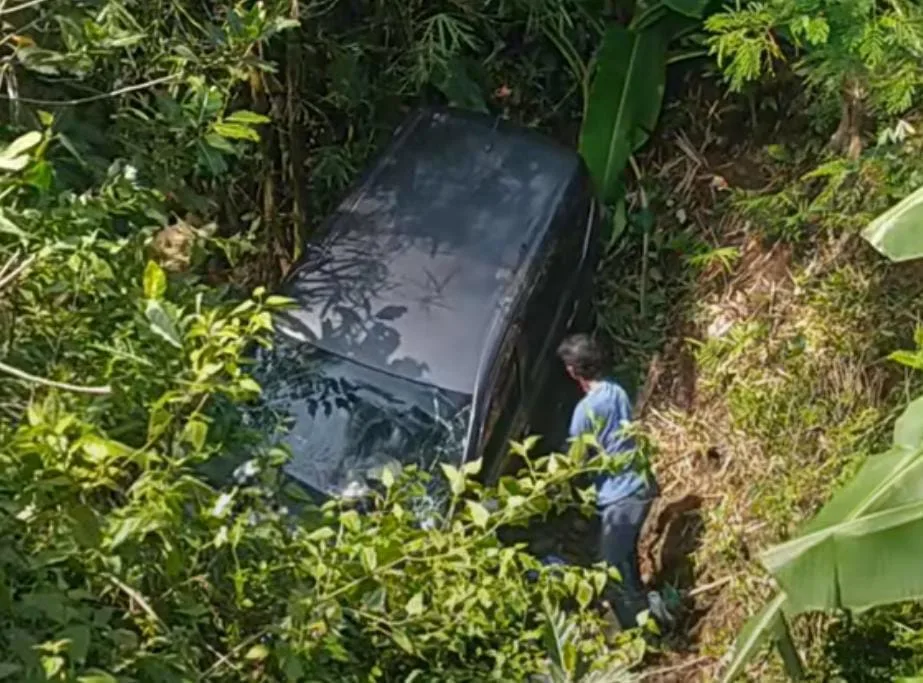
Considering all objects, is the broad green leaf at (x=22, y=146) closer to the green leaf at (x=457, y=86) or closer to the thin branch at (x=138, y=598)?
the thin branch at (x=138, y=598)

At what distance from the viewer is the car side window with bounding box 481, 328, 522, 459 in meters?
5.70

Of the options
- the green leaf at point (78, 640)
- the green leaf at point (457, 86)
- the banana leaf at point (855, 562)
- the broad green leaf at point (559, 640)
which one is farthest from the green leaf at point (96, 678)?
the green leaf at point (457, 86)

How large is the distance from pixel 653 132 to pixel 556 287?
1.54 m

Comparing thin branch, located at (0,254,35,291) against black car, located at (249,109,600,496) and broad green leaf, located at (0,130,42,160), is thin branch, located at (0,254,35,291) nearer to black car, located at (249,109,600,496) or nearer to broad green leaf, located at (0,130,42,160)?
broad green leaf, located at (0,130,42,160)

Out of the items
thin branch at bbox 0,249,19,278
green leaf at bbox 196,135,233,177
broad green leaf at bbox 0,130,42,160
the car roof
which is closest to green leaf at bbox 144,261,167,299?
thin branch at bbox 0,249,19,278

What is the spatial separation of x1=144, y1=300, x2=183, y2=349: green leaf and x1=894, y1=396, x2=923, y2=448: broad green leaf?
279cm

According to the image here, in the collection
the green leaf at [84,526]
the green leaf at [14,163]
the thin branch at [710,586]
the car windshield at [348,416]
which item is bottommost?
the thin branch at [710,586]

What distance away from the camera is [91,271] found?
2.69 metres

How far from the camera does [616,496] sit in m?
5.95

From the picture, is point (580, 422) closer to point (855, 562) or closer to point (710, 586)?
point (710, 586)

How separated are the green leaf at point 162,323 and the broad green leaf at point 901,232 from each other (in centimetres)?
270

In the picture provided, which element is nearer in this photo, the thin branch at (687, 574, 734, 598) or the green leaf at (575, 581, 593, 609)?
the green leaf at (575, 581, 593, 609)

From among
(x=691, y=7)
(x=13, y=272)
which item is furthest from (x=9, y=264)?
(x=691, y=7)

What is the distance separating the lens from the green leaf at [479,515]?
2.91 metres
